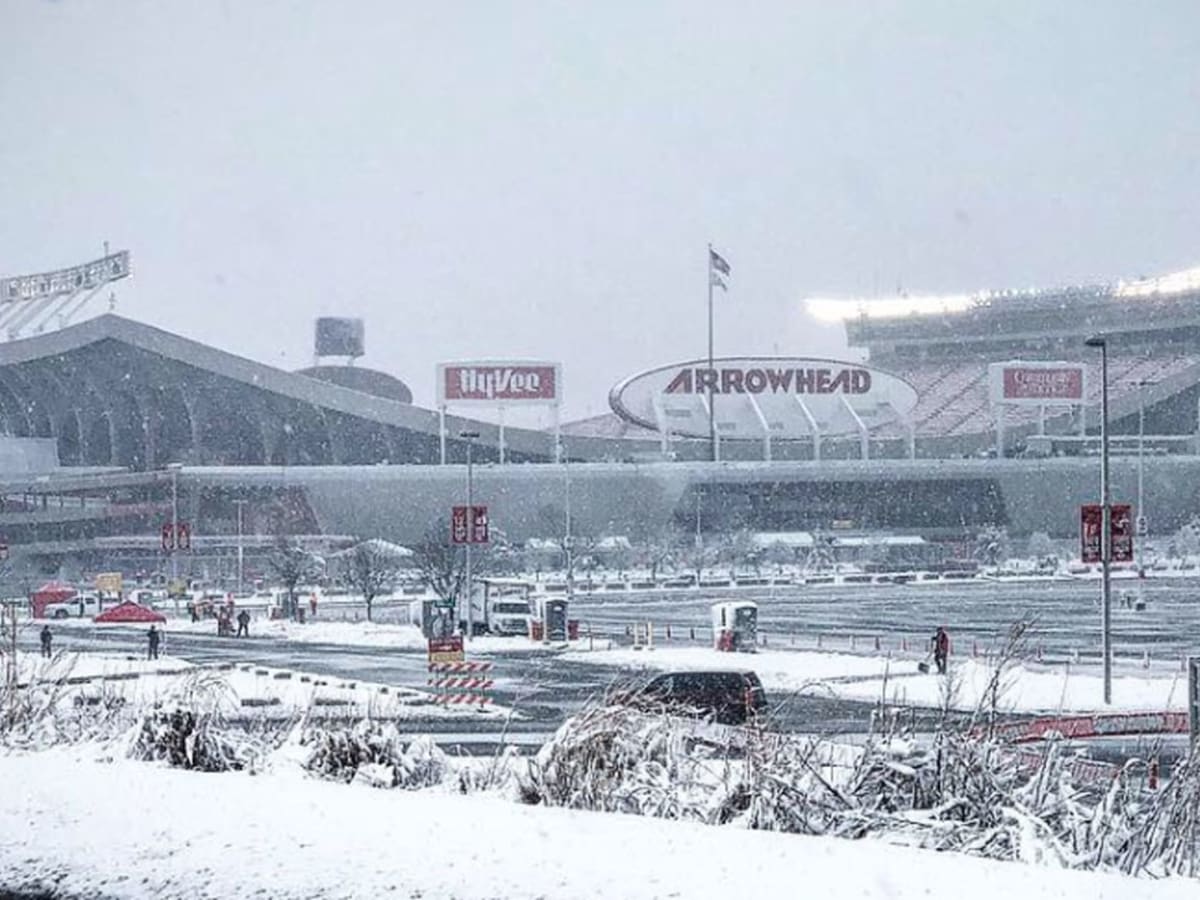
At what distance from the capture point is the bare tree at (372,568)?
58.7m

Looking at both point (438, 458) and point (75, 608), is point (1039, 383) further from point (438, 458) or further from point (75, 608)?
point (75, 608)

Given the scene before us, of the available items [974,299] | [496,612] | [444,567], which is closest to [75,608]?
[444,567]

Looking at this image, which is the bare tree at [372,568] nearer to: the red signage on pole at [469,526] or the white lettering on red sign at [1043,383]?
the red signage on pole at [469,526]

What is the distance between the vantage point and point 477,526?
48.0 m

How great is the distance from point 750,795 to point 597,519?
9118cm

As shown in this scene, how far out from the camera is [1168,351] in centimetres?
14062

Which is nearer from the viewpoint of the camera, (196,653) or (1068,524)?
(196,653)

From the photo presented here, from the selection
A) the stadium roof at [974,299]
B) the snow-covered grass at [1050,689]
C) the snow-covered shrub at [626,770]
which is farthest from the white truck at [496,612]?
the stadium roof at [974,299]

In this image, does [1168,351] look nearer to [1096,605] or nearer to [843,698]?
[1096,605]

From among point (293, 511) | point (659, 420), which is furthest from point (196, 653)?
point (659, 420)

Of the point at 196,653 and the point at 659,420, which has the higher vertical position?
the point at 659,420

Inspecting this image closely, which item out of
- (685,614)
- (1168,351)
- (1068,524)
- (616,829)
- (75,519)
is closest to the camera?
(616,829)

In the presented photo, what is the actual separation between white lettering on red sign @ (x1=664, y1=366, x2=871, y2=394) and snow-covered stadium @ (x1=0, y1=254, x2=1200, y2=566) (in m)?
0.68

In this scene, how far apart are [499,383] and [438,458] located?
18.0 metres
